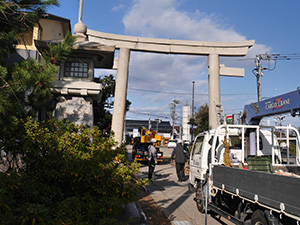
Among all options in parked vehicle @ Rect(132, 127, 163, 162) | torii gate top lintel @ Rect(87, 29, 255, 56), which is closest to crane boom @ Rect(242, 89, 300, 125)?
torii gate top lintel @ Rect(87, 29, 255, 56)

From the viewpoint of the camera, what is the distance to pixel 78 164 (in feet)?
14.1

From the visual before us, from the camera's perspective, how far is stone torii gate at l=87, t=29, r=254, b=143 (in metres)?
15.6

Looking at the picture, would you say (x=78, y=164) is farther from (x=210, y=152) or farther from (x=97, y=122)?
(x=97, y=122)

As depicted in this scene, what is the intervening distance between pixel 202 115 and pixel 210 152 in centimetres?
2405

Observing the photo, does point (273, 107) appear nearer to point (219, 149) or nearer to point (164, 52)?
point (219, 149)

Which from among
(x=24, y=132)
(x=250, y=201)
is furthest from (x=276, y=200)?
(x=24, y=132)

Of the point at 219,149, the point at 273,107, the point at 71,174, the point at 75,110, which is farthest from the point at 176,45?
the point at 71,174

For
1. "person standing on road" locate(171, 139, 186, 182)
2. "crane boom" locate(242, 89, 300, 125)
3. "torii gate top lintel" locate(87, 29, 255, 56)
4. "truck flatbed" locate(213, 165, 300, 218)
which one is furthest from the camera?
"torii gate top lintel" locate(87, 29, 255, 56)

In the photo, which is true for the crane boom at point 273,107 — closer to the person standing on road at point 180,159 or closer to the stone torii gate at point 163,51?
the person standing on road at point 180,159

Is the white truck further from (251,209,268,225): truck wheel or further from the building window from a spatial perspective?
the building window

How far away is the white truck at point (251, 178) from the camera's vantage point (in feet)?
11.5

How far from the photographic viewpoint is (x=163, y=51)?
53.5 feet

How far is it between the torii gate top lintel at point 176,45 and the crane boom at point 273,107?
8.86 m

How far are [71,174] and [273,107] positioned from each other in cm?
513
